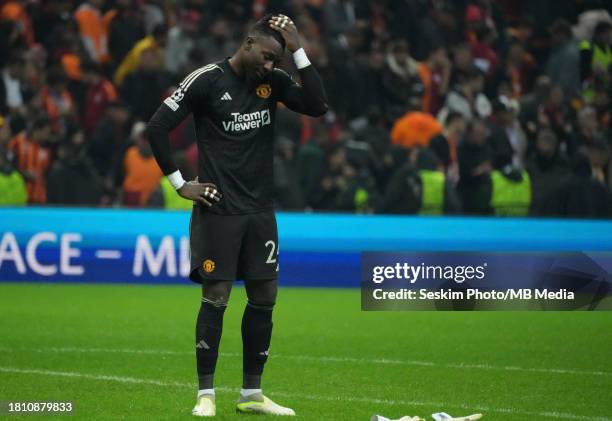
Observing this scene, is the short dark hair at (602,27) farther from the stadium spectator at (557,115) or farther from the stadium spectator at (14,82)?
the stadium spectator at (14,82)

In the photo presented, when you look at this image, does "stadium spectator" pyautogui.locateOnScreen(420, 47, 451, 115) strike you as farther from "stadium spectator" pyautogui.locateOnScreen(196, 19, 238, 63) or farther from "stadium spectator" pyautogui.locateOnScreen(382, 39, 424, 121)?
"stadium spectator" pyautogui.locateOnScreen(196, 19, 238, 63)

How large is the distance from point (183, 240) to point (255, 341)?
7596 millimetres

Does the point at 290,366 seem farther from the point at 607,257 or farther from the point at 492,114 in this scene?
the point at 492,114

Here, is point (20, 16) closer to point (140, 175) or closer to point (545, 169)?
point (140, 175)

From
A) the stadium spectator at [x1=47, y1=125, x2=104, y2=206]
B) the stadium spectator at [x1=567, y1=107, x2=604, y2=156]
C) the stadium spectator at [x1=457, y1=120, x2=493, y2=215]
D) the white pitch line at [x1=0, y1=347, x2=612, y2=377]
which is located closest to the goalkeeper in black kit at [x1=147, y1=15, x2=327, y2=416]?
the white pitch line at [x1=0, y1=347, x2=612, y2=377]

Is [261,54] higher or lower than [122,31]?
lower

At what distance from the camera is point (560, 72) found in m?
19.5

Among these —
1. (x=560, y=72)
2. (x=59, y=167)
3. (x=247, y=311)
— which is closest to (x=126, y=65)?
(x=59, y=167)

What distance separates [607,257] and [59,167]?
276 inches

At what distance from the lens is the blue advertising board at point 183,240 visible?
15453 mm

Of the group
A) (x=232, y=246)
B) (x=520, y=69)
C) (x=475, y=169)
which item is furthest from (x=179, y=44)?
(x=232, y=246)

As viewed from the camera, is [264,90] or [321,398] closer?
[264,90]

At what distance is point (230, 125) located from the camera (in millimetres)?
7820

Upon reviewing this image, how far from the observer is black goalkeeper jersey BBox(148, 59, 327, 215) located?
25.5ft
